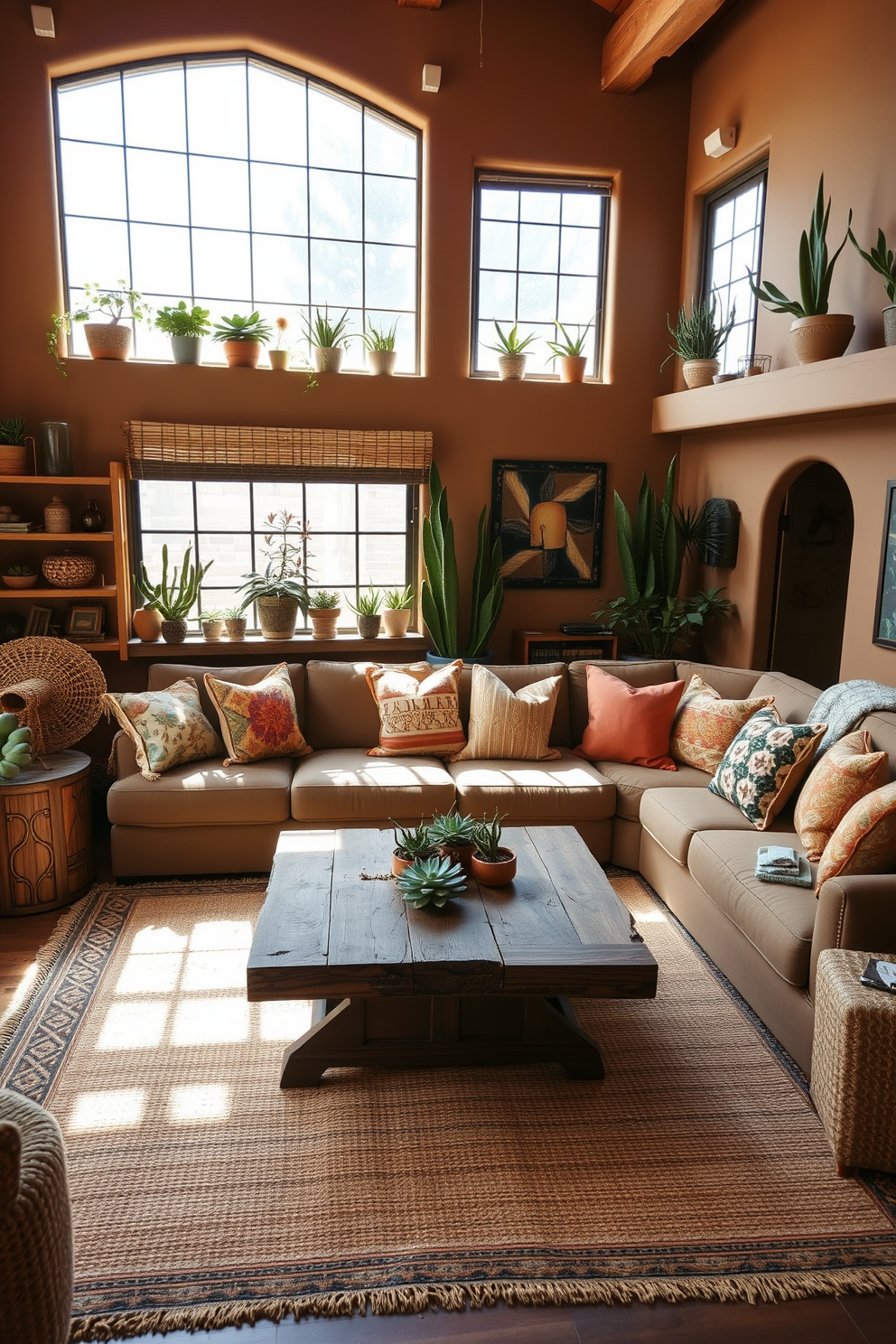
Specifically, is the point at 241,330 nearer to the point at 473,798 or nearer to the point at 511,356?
the point at 511,356

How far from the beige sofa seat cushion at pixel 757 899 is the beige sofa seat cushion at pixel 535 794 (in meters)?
0.66

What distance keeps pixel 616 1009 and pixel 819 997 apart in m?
0.81

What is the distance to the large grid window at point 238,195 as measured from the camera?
5012 millimetres

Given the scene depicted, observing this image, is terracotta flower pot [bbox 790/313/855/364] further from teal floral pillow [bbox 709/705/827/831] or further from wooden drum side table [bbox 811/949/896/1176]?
wooden drum side table [bbox 811/949/896/1176]

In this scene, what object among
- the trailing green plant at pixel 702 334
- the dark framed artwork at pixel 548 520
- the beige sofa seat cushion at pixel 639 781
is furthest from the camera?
the dark framed artwork at pixel 548 520

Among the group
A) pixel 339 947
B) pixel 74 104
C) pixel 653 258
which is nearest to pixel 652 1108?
pixel 339 947

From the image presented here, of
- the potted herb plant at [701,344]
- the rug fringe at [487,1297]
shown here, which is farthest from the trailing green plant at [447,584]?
the rug fringe at [487,1297]

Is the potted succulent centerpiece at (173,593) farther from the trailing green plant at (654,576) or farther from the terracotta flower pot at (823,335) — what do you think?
the terracotta flower pot at (823,335)

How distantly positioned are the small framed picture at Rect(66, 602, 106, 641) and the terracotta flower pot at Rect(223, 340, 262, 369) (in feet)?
5.21

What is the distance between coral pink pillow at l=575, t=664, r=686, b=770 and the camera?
433cm

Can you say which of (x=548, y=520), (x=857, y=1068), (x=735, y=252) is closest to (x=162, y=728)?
(x=548, y=520)

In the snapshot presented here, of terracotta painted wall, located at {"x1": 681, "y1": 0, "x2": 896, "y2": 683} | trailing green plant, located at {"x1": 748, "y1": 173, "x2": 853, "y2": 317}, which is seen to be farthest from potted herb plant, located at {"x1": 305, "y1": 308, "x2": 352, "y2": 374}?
trailing green plant, located at {"x1": 748, "y1": 173, "x2": 853, "y2": 317}

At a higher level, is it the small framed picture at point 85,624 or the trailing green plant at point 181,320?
the trailing green plant at point 181,320

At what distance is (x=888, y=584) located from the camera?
3896 millimetres
